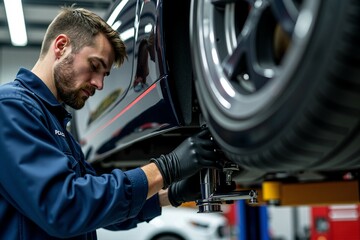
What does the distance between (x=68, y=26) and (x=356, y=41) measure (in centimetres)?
100

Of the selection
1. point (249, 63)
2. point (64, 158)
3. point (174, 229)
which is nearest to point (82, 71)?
point (64, 158)

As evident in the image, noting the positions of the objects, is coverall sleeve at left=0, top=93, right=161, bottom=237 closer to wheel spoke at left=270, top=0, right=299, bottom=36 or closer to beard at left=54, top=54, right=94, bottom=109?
beard at left=54, top=54, right=94, bottom=109

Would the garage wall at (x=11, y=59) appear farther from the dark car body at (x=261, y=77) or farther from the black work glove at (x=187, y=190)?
the dark car body at (x=261, y=77)

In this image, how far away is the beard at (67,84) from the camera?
149cm

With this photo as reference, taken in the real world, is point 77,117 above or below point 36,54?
below

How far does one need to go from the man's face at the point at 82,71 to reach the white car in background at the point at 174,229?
12.8 ft

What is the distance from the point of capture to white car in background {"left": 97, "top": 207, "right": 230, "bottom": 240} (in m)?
5.34

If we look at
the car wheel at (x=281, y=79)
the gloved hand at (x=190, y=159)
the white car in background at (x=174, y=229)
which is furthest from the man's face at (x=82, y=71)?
the white car in background at (x=174, y=229)

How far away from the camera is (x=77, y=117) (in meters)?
2.93

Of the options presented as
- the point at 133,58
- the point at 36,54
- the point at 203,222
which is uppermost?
the point at 36,54

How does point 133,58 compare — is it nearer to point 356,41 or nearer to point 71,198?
point 71,198

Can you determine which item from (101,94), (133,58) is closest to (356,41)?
(133,58)

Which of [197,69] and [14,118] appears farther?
[14,118]

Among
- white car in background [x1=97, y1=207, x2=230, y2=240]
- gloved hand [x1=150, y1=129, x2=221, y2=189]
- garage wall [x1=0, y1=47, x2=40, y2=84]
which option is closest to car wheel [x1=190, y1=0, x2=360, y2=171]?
gloved hand [x1=150, y1=129, x2=221, y2=189]
